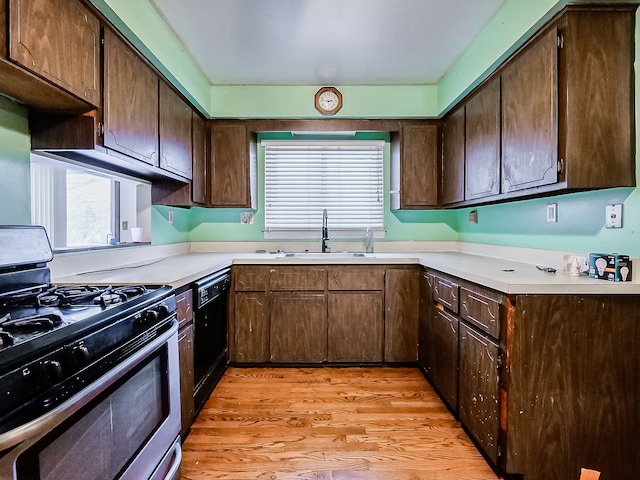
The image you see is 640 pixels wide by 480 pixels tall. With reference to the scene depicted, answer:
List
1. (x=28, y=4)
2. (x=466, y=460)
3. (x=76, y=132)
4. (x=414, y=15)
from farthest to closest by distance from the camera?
(x=414, y=15) < (x=466, y=460) < (x=76, y=132) < (x=28, y=4)

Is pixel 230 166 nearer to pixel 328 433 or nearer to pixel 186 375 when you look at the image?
pixel 186 375

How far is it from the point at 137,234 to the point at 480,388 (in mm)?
2436

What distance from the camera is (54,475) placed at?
2.86 ft

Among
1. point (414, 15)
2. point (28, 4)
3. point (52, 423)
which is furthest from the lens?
point (414, 15)

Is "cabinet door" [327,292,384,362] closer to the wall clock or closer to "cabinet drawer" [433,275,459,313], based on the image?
"cabinet drawer" [433,275,459,313]

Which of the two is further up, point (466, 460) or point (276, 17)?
point (276, 17)

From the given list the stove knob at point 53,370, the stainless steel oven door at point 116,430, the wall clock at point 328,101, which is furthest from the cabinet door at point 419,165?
the stove knob at point 53,370

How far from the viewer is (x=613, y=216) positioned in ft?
5.43

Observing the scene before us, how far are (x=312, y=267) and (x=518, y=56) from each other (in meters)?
1.94

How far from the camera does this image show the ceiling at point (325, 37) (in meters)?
2.07

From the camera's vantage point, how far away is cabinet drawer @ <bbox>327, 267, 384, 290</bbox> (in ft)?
9.35

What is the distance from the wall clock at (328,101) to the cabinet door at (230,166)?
71 cm

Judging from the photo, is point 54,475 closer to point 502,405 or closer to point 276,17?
point 502,405

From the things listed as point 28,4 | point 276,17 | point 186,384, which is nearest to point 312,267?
point 186,384
